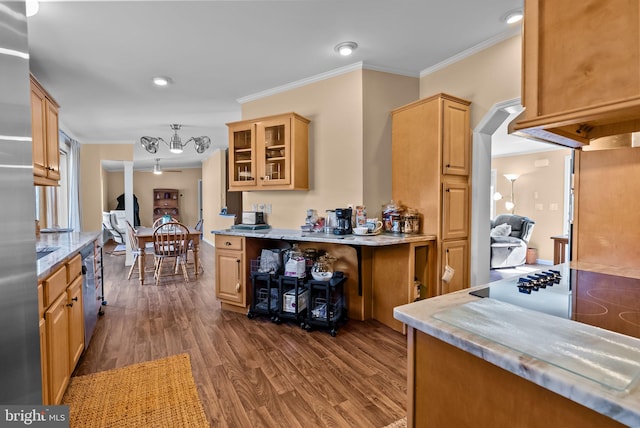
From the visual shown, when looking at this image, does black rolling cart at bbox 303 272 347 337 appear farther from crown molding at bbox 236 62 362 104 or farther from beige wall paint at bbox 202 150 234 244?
beige wall paint at bbox 202 150 234 244

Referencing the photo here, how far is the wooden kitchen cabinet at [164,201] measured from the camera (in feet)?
33.5

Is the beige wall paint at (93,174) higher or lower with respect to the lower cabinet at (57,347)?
higher

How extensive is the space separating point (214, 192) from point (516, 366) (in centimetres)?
773

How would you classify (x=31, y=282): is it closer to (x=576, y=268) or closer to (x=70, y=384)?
(x=70, y=384)

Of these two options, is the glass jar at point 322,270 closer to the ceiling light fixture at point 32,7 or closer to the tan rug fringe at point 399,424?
the tan rug fringe at point 399,424

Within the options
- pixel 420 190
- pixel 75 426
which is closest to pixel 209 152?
pixel 420 190

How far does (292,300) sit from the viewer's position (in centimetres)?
298

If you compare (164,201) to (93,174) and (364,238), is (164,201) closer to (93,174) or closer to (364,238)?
(93,174)

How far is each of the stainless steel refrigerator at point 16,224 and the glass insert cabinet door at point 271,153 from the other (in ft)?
8.14

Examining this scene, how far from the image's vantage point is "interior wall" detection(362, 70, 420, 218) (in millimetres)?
3068

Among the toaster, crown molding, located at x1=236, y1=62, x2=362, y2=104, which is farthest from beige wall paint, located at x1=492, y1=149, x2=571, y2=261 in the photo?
the toaster

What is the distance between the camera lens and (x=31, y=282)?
86cm

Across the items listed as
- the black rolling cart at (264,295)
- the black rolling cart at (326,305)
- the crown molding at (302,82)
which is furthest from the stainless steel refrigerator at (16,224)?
the crown molding at (302,82)

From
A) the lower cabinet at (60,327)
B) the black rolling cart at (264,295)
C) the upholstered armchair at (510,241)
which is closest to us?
the lower cabinet at (60,327)
